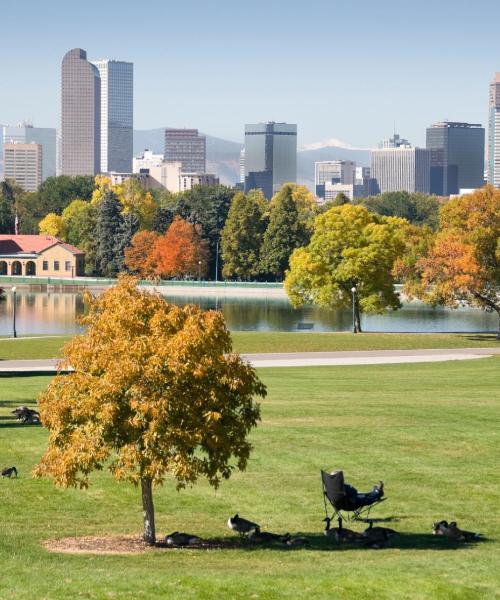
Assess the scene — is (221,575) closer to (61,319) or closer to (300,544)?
(300,544)

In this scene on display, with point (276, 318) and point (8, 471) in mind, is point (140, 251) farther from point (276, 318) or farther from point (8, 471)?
point (8, 471)

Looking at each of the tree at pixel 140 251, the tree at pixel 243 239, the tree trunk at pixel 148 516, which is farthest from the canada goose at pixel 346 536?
the tree at pixel 140 251

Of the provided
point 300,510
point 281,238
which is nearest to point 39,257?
point 281,238

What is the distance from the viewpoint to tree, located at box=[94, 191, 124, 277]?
529 ft

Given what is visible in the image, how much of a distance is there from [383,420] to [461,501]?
33.3ft

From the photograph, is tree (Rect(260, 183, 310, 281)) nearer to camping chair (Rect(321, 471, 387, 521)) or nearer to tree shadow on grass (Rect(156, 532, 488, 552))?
camping chair (Rect(321, 471, 387, 521))

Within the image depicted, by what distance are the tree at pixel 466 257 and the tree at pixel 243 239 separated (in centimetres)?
7436

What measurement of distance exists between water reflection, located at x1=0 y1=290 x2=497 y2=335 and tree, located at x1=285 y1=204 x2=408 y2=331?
7.97m

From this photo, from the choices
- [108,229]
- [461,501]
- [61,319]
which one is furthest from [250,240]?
[461,501]

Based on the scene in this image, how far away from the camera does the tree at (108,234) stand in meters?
161

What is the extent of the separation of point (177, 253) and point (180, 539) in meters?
132

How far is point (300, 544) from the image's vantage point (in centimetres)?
1992

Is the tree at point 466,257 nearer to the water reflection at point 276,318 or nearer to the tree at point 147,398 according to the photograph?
the water reflection at point 276,318

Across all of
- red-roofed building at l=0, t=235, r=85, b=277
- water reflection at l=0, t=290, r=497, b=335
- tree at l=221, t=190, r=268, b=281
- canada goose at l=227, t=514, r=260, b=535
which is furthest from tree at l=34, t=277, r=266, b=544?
red-roofed building at l=0, t=235, r=85, b=277
